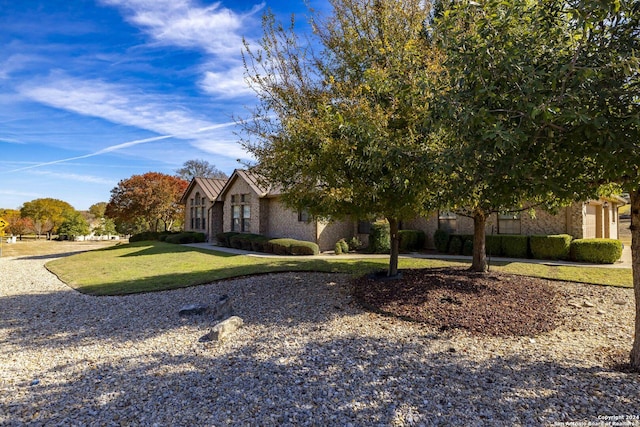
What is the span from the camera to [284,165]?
7.28 metres

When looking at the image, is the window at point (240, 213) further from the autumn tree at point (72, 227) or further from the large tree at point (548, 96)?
the autumn tree at point (72, 227)

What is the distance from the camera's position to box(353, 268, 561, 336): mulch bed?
607 centimetres

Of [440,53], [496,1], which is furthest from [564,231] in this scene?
[496,1]

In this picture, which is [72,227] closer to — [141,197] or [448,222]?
[141,197]

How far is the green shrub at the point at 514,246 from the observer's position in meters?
14.5

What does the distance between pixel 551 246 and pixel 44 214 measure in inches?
1962

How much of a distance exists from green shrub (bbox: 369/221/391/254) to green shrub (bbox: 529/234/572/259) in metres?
6.04

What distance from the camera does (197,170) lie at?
5397cm

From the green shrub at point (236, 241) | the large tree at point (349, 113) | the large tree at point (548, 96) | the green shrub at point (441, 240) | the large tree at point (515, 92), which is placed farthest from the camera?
the green shrub at point (236, 241)

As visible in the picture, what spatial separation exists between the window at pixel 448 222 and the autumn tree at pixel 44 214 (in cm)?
4311

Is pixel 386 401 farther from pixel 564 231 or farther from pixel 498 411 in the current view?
pixel 564 231

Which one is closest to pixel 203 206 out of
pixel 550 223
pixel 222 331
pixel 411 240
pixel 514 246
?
pixel 411 240

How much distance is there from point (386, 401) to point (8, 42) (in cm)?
1193

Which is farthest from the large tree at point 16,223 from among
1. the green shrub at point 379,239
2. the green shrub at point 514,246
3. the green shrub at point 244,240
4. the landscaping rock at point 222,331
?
the green shrub at point 514,246
